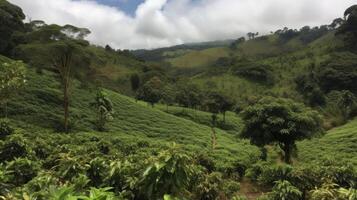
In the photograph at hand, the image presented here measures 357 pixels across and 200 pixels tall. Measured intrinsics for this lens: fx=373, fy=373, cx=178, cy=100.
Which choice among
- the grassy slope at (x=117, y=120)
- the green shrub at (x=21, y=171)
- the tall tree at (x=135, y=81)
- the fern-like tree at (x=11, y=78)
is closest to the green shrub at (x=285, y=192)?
the green shrub at (x=21, y=171)

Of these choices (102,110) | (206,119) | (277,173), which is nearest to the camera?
(277,173)

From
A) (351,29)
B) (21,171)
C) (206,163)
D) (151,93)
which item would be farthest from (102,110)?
(351,29)

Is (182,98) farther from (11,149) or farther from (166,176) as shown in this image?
(166,176)

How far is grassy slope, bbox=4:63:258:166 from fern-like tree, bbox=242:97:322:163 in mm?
5508

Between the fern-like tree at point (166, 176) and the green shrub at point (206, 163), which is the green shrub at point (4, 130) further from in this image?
the fern-like tree at point (166, 176)

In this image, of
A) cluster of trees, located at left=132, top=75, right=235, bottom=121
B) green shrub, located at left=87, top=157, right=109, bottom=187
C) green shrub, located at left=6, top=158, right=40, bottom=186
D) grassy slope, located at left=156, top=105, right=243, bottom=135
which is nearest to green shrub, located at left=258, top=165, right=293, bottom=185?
green shrub, located at left=87, top=157, right=109, bottom=187

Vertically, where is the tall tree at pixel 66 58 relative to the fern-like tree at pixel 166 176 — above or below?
above

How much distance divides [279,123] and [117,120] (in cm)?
2378

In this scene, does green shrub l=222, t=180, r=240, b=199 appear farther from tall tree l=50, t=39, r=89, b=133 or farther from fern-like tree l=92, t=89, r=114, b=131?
fern-like tree l=92, t=89, r=114, b=131

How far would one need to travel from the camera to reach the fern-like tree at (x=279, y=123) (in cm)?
2481

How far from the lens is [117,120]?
144ft

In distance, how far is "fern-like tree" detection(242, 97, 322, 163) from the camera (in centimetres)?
2481

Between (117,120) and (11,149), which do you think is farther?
(117,120)

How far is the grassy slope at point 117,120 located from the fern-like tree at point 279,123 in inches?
217
